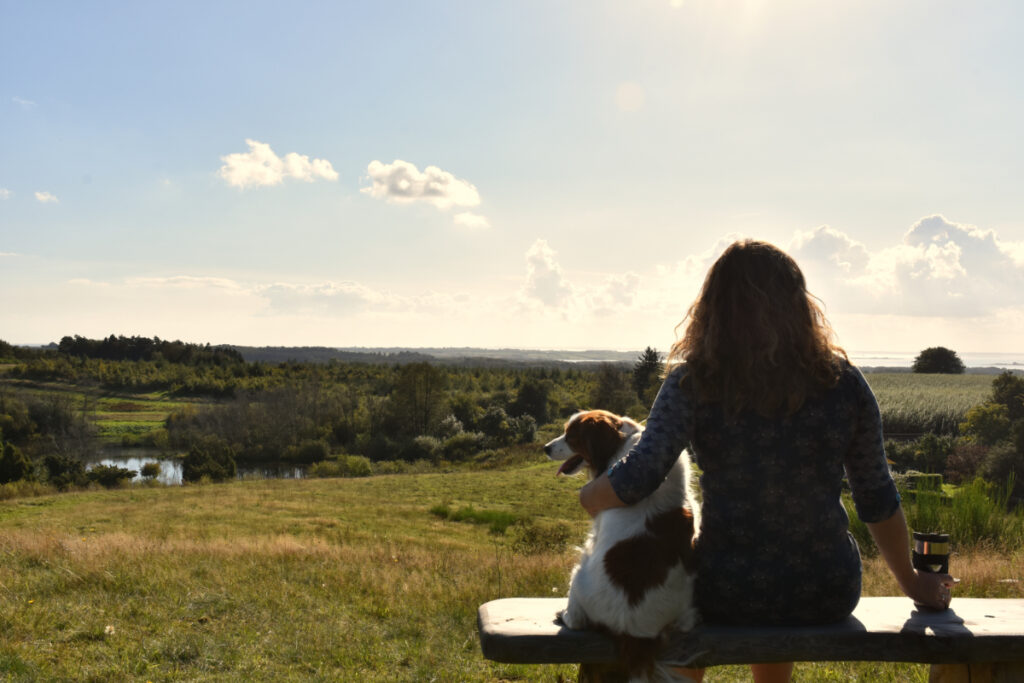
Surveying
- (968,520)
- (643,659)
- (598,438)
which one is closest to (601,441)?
(598,438)

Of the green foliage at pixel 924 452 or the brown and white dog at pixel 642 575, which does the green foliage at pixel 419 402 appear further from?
the brown and white dog at pixel 642 575

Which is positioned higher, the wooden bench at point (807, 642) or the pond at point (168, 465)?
the wooden bench at point (807, 642)

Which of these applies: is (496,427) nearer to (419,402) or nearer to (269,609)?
(419,402)

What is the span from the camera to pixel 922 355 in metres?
64.5

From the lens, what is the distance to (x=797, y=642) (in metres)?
2.48

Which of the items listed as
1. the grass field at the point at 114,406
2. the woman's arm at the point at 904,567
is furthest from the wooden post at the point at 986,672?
the grass field at the point at 114,406

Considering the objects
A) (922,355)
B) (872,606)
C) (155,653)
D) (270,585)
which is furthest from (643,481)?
(922,355)

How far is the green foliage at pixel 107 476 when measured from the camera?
1689 inches

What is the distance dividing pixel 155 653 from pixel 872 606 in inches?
204

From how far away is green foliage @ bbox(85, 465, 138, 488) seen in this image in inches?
1689

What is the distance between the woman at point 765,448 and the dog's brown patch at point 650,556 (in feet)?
0.30

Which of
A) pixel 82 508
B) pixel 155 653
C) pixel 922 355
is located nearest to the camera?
pixel 155 653

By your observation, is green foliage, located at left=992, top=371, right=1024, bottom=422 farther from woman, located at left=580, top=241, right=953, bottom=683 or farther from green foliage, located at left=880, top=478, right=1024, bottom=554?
woman, located at left=580, top=241, right=953, bottom=683

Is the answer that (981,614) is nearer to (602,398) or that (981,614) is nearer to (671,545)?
(671,545)
